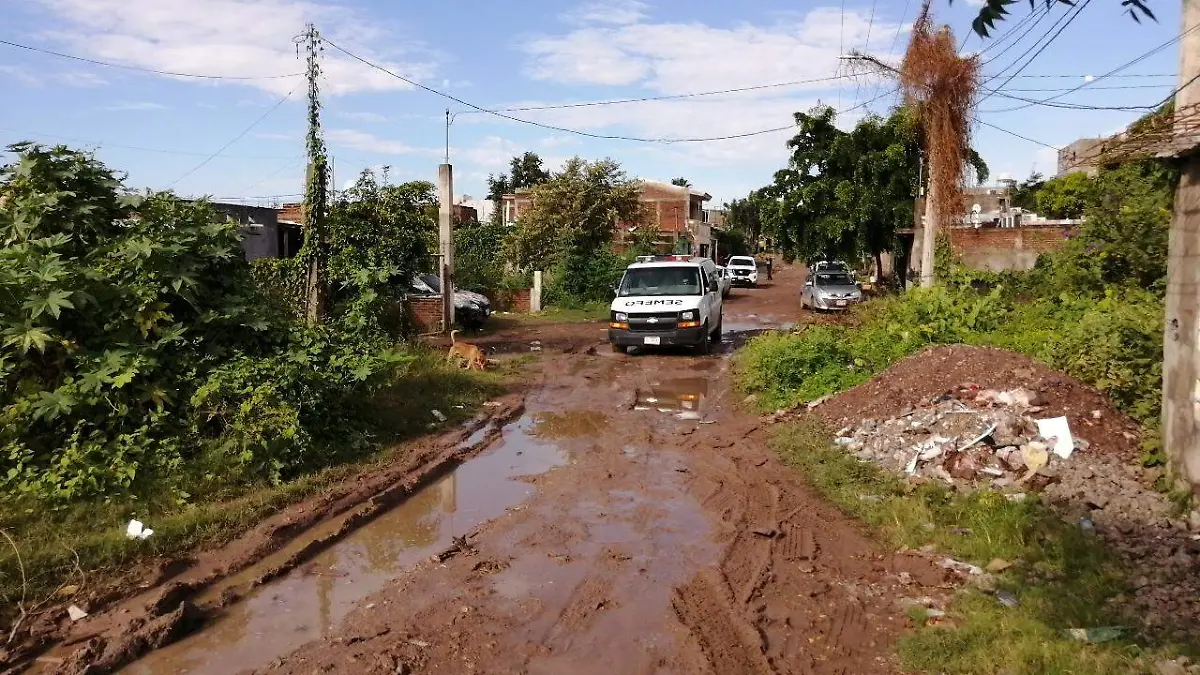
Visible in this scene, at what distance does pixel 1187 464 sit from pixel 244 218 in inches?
790

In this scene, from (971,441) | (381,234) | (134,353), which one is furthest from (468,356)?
(971,441)

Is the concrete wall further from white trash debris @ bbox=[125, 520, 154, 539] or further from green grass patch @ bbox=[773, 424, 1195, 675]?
green grass patch @ bbox=[773, 424, 1195, 675]

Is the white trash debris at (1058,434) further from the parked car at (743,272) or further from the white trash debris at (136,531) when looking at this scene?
the parked car at (743,272)

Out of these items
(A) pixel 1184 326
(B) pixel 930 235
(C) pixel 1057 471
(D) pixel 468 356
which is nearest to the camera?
(A) pixel 1184 326

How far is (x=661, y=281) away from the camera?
17.7 m

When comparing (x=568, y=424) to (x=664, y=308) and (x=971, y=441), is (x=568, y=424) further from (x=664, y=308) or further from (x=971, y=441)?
(x=664, y=308)

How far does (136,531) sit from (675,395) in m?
8.42

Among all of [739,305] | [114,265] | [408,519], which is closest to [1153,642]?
[408,519]

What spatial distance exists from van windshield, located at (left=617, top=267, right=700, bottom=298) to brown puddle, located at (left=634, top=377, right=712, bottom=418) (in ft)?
11.0

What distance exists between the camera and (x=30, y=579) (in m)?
5.31

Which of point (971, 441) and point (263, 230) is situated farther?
point (263, 230)

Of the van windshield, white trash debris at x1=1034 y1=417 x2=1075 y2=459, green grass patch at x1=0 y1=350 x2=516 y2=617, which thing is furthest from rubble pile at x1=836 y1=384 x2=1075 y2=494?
the van windshield

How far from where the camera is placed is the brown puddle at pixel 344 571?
475 centimetres

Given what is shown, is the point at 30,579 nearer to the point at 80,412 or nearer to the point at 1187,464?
the point at 80,412
